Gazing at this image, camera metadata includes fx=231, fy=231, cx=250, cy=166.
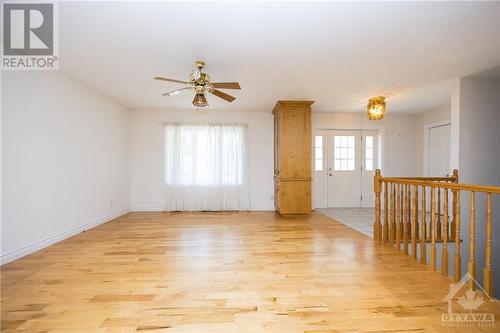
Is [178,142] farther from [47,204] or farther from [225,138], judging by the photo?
[47,204]

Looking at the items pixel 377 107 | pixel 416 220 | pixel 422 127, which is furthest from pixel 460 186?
pixel 422 127

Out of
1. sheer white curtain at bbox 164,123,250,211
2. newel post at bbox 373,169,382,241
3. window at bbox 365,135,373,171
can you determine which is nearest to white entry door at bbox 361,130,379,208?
window at bbox 365,135,373,171

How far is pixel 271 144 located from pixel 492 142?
3.89 meters

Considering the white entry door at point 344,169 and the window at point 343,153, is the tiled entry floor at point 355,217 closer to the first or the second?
the white entry door at point 344,169

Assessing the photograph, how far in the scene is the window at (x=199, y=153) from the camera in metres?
5.50

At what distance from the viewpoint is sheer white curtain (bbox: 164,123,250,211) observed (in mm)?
5508

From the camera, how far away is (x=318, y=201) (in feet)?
19.2

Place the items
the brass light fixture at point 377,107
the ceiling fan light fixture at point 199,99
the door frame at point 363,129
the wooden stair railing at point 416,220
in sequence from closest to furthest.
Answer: the wooden stair railing at point 416,220 < the ceiling fan light fixture at point 199,99 < the brass light fixture at point 377,107 < the door frame at point 363,129

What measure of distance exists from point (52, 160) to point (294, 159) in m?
4.07

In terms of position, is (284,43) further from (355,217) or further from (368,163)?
(368,163)

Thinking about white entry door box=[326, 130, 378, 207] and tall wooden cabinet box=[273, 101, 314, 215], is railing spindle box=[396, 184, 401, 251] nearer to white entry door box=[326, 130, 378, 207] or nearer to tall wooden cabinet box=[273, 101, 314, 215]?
tall wooden cabinet box=[273, 101, 314, 215]

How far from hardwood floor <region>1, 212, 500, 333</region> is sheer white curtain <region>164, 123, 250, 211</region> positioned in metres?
2.09

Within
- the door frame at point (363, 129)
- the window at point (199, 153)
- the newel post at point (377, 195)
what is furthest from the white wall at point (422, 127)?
the window at point (199, 153)

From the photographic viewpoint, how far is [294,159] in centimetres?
493
